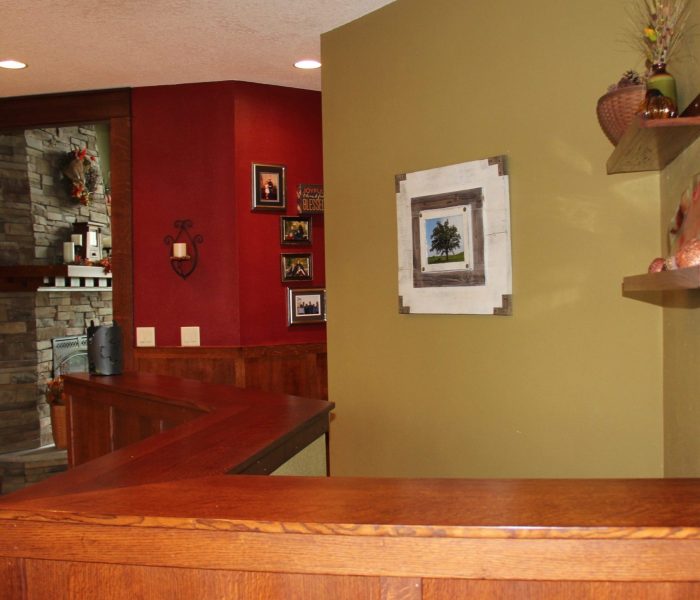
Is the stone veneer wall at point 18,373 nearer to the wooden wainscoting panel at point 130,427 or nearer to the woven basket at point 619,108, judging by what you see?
the wooden wainscoting panel at point 130,427

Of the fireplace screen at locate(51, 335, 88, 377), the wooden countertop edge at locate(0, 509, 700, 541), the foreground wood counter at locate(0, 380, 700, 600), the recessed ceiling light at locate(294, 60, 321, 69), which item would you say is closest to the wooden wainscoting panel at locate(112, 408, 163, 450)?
the foreground wood counter at locate(0, 380, 700, 600)

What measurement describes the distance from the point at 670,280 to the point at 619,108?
705 mm

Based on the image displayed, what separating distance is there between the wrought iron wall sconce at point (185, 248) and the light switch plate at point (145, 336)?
0.42 m

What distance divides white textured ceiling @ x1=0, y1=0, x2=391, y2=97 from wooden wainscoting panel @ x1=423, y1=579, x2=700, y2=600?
2804 millimetres

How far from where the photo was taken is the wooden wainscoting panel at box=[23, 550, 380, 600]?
1.04 m

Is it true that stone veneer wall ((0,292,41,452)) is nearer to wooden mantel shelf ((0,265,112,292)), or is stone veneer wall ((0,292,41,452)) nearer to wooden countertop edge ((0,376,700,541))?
wooden mantel shelf ((0,265,112,292))

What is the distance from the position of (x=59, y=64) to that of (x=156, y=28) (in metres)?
0.90

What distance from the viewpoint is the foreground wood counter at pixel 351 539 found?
38.0 inches

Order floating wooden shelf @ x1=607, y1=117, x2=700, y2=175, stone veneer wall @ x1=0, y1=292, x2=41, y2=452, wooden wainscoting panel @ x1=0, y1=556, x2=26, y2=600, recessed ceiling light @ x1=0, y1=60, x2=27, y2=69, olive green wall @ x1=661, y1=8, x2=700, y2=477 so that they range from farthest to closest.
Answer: stone veneer wall @ x1=0, y1=292, x2=41, y2=452
recessed ceiling light @ x1=0, y1=60, x2=27, y2=69
olive green wall @ x1=661, y1=8, x2=700, y2=477
floating wooden shelf @ x1=607, y1=117, x2=700, y2=175
wooden wainscoting panel @ x1=0, y1=556, x2=26, y2=600

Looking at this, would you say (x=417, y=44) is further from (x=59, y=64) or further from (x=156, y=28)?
(x=59, y=64)

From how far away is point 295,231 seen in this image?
182 inches

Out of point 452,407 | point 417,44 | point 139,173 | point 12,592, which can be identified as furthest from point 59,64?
point 12,592

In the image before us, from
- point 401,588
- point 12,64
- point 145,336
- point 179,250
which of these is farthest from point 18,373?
point 401,588

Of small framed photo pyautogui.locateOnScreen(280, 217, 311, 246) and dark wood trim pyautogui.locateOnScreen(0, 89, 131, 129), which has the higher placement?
dark wood trim pyautogui.locateOnScreen(0, 89, 131, 129)
